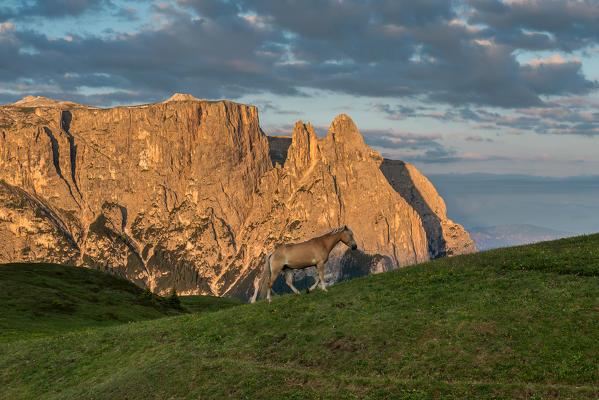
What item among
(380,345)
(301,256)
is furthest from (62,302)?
(380,345)

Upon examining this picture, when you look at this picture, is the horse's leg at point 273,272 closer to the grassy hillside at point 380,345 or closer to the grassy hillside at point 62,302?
the grassy hillside at point 380,345

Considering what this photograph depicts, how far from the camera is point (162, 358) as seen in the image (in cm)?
3105

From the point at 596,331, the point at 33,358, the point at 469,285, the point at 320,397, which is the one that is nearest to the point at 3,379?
the point at 33,358

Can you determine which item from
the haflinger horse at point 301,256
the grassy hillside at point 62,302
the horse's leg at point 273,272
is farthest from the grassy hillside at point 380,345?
the grassy hillside at point 62,302

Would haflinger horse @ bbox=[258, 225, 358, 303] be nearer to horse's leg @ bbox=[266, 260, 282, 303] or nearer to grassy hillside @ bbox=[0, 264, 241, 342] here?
horse's leg @ bbox=[266, 260, 282, 303]

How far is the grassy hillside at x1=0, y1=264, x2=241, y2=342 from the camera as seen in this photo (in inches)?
2603

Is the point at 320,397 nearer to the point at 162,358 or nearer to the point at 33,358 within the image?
→ the point at 162,358

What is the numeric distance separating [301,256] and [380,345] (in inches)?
390

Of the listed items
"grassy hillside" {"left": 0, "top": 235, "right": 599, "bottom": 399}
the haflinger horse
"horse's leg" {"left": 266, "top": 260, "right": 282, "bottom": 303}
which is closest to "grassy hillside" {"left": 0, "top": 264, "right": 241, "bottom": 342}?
"grassy hillside" {"left": 0, "top": 235, "right": 599, "bottom": 399}

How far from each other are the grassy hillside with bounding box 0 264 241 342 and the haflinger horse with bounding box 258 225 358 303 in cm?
3387

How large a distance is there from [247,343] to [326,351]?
5.60 meters

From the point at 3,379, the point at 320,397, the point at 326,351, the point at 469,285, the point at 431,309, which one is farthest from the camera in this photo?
the point at 3,379

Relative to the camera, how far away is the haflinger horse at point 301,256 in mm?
35750

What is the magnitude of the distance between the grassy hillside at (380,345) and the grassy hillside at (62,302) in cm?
2752
